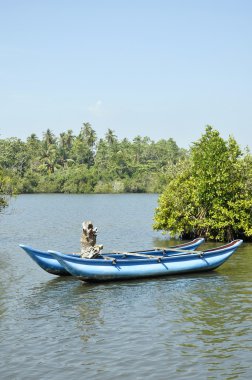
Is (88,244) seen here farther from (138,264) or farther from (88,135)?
(88,135)

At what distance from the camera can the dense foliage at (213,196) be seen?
41.5 meters

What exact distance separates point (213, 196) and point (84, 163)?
131946mm

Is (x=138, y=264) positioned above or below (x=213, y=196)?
below

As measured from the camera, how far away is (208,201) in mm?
42188

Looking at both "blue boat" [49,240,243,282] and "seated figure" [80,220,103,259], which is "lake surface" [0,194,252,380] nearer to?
"blue boat" [49,240,243,282]

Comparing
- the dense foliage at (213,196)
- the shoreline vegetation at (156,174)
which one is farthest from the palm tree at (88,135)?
the dense foliage at (213,196)

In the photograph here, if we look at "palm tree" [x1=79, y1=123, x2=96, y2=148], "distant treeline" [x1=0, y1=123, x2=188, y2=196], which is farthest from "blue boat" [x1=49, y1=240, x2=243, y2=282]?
"palm tree" [x1=79, y1=123, x2=96, y2=148]

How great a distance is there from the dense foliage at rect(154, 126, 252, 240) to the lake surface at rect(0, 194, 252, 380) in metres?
7.76

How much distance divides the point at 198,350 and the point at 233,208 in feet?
82.6

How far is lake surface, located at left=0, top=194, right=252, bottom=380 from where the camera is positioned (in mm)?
16094

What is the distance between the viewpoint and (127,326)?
66.0ft

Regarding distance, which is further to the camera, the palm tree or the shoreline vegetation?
the palm tree

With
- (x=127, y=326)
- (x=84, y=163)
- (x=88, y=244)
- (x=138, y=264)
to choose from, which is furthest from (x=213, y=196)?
(x=84, y=163)

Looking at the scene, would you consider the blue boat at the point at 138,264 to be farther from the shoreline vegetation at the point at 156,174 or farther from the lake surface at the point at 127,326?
the shoreline vegetation at the point at 156,174
